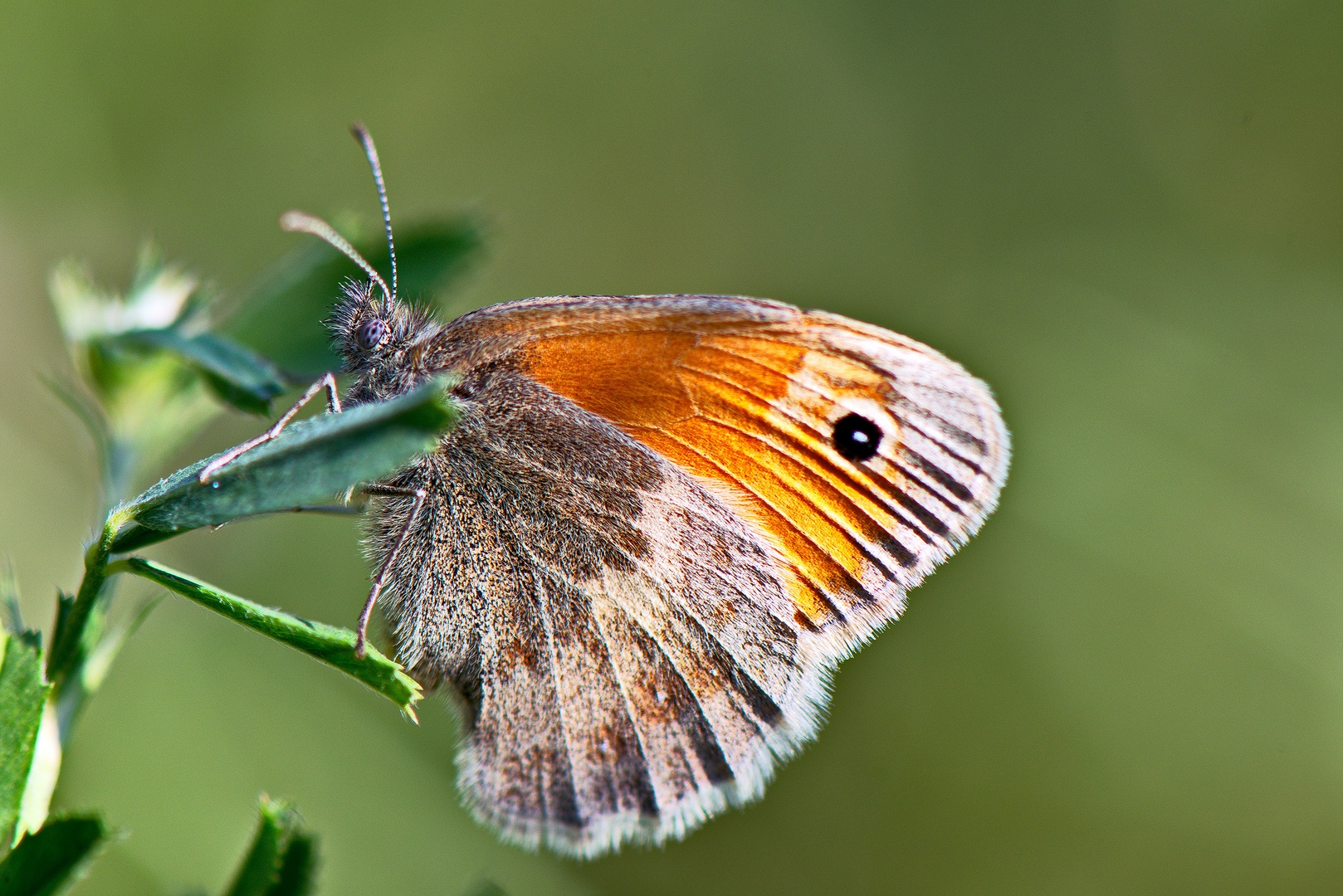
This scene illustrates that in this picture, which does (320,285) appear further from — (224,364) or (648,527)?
(648,527)

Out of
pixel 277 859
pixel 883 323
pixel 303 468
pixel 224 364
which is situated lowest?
pixel 277 859

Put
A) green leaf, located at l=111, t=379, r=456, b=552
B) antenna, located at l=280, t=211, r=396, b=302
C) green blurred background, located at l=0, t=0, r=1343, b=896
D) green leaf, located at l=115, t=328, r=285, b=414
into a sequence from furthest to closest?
green blurred background, located at l=0, t=0, r=1343, b=896 → antenna, located at l=280, t=211, r=396, b=302 → green leaf, located at l=115, t=328, r=285, b=414 → green leaf, located at l=111, t=379, r=456, b=552

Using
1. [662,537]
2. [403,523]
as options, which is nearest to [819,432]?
[662,537]

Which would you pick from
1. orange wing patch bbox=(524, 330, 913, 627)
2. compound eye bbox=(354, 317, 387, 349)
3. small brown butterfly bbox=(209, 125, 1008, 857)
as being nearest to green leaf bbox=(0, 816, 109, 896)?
small brown butterfly bbox=(209, 125, 1008, 857)

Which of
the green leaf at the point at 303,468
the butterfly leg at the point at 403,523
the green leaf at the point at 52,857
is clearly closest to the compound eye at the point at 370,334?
the butterfly leg at the point at 403,523

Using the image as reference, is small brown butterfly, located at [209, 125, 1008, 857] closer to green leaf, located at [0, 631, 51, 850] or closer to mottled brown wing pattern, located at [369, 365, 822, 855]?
mottled brown wing pattern, located at [369, 365, 822, 855]

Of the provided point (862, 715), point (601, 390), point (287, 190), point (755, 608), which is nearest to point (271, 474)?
point (601, 390)

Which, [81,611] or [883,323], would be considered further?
[883,323]
